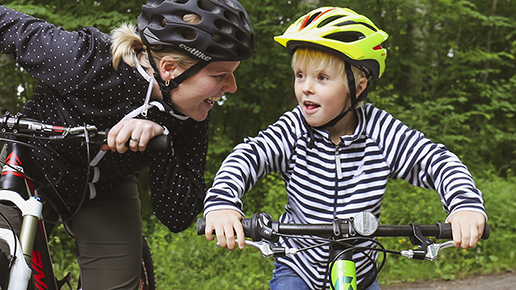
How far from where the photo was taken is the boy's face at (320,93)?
208 cm

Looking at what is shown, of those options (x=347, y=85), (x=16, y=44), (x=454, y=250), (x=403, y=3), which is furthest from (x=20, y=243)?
(x=403, y=3)

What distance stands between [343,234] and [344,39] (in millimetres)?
970

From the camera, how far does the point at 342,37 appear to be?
2.11 m

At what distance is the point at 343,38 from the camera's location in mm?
2111

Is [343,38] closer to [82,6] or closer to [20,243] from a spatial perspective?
[20,243]

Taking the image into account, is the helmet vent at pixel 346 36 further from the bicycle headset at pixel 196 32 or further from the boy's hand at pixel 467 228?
the boy's hand at pixel 467 228

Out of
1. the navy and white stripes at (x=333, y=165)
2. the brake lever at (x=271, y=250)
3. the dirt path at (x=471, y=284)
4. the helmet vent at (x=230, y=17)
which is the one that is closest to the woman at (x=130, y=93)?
the helmet vent at (x=230, y=17)

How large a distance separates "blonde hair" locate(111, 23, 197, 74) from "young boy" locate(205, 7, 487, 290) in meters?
0.50

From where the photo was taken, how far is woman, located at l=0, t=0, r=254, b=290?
2166mm

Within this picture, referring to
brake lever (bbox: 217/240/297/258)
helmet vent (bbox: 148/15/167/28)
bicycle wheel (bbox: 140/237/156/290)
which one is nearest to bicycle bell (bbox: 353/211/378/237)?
brake lever (bbox: 217/240/297/258)

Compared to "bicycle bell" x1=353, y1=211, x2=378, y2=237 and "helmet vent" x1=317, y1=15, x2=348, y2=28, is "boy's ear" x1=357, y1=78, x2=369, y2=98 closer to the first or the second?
"helmet vent" x1=317, y1=15, x2=348, y2=28

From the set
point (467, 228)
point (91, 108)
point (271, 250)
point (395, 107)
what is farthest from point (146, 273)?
point (395, 107)

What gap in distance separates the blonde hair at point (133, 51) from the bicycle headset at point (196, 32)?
3 centimetres

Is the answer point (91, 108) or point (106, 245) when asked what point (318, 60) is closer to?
point (91, 108)
